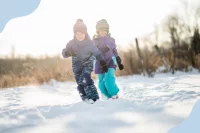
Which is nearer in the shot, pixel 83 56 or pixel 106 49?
pixel 83 56

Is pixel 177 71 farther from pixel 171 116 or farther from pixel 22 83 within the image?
pixel 171 116

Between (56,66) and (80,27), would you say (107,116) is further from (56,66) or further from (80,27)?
(56,66)

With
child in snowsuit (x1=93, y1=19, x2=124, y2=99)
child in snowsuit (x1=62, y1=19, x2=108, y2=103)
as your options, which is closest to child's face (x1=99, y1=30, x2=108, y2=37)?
child in snowsuit (x1=93, y1=19, x2=124, y2=99)

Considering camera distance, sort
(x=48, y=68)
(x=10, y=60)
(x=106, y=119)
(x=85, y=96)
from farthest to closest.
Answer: (x=10, y=60), (x=48, y=68), (x=85, y=96), (x=106, y=119)

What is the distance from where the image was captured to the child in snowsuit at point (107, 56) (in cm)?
315

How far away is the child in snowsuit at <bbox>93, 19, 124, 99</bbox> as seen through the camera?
3.15m

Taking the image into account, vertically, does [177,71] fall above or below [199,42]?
below

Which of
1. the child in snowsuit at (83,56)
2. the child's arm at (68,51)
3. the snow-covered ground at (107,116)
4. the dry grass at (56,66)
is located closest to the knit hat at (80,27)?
the child in snowsuit at (83,56)

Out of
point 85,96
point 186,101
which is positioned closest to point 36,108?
point 85,96

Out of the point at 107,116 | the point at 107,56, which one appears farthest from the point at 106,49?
the point at 107,116

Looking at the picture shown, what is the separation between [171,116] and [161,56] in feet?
15.6

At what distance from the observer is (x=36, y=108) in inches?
96.0

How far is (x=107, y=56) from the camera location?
3205mm

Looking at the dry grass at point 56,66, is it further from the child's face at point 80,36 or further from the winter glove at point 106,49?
the child's face at point 80,36
